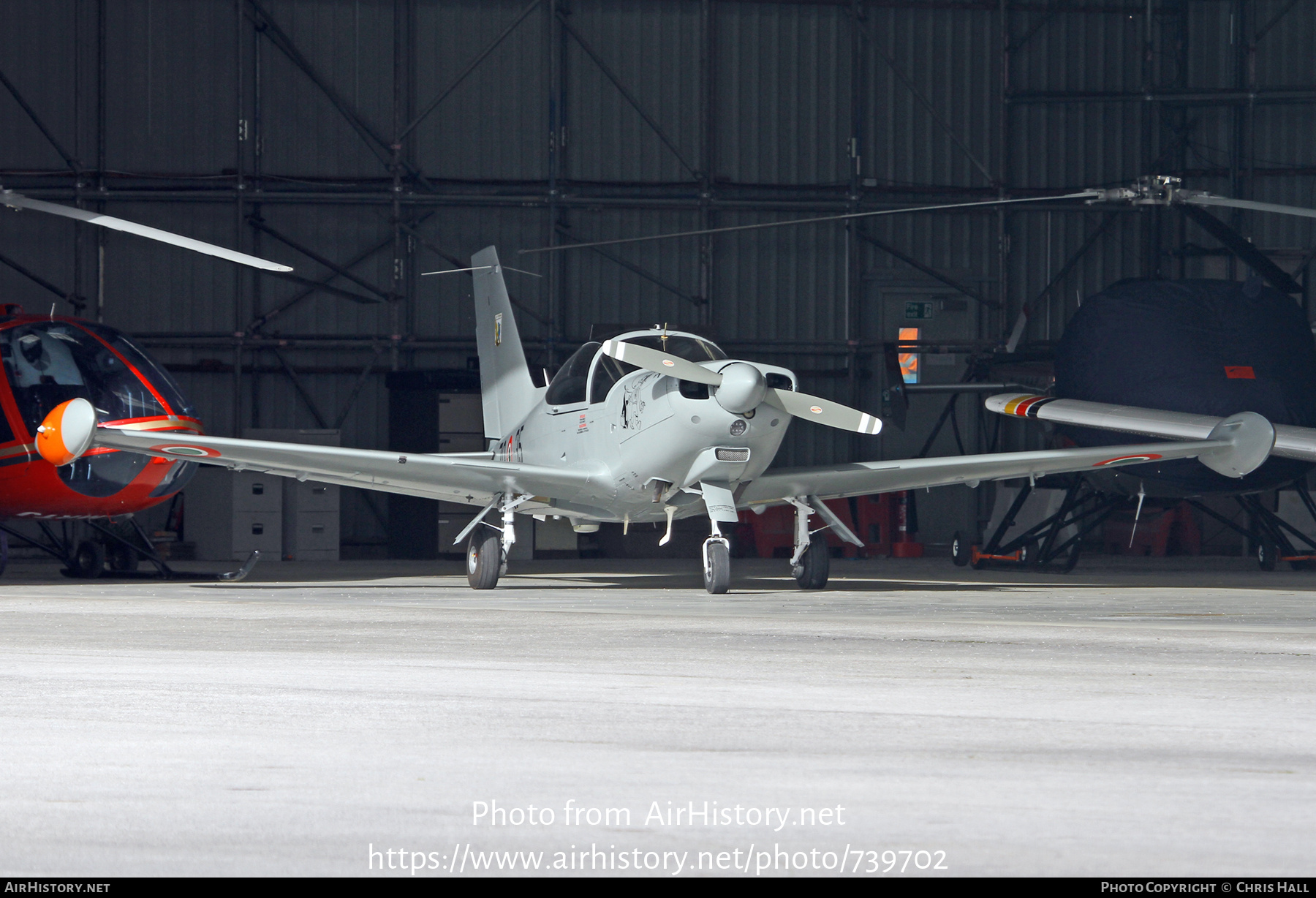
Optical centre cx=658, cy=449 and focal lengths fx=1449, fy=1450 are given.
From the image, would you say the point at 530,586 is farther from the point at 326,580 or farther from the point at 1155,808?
the point at 1155,808

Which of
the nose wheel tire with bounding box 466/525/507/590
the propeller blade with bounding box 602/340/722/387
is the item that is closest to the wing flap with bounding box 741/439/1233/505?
the propeller blade with bounding box 602/340/722/387

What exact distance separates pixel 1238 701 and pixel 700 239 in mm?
17441

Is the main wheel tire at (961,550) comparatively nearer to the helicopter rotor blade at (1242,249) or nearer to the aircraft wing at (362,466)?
the helicopter rotor blade at (1242,249)

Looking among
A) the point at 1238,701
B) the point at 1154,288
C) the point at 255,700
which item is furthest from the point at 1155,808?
the point at 1154,288

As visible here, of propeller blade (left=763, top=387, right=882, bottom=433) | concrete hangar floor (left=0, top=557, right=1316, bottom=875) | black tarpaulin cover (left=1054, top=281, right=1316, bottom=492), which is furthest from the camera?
black tarpaulin cover (left=1054, top=281, right=1316, bottom=492)

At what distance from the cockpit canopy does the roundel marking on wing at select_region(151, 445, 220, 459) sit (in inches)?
122

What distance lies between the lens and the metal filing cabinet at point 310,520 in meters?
19.9

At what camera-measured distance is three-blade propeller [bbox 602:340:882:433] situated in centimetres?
1110

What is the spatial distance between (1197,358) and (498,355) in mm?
7370

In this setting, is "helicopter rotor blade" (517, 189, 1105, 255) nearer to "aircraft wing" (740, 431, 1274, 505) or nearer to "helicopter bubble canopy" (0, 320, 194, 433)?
"aircraft wing" (740, 431, 1274, 505)

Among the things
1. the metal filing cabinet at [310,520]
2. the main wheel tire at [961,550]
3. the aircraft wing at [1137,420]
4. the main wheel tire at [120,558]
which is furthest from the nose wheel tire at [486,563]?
the main wheel tire at [961,550]

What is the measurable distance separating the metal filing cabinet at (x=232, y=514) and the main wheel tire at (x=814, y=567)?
30.6 feet

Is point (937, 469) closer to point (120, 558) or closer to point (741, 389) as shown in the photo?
point (741, 389)

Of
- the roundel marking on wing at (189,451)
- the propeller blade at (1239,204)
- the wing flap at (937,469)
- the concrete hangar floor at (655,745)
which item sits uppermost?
the propeller blade at (1239,204)
